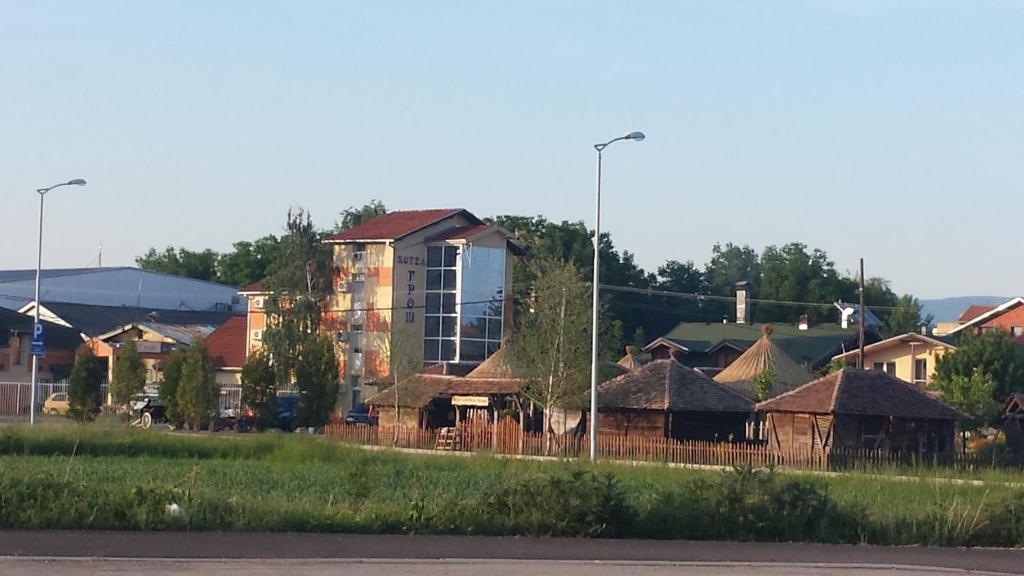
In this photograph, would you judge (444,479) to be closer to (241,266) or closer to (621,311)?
(621,311)

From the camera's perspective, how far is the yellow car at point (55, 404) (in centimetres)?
7025

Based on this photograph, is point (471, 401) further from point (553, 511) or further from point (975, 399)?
point (553, 511)

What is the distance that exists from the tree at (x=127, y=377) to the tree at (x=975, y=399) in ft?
115

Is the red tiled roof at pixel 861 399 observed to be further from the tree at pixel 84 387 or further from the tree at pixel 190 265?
the tree at pixel 190 265

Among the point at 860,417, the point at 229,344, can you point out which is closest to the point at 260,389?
the point at 229,344

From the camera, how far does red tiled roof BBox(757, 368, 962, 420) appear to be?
45.6 metres

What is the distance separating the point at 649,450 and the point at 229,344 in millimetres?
46516

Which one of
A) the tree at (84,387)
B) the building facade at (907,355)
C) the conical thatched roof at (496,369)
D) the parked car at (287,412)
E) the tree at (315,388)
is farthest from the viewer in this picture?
the building facade at (907,355)

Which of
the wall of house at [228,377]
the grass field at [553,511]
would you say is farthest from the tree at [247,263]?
the grass field at [553,511]

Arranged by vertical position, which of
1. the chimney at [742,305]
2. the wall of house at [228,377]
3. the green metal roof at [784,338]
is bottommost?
the wall of house at [228,377]

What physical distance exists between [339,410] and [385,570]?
209ft

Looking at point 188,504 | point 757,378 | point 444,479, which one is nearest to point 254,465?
point 444,479

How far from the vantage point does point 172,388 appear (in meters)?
61.0

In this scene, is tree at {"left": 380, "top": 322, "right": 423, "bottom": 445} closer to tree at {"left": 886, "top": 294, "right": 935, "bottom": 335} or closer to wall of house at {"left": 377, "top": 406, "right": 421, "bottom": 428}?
wall of house at {"left": 377, "top": 406, "right": 421, "bottom": 428}
